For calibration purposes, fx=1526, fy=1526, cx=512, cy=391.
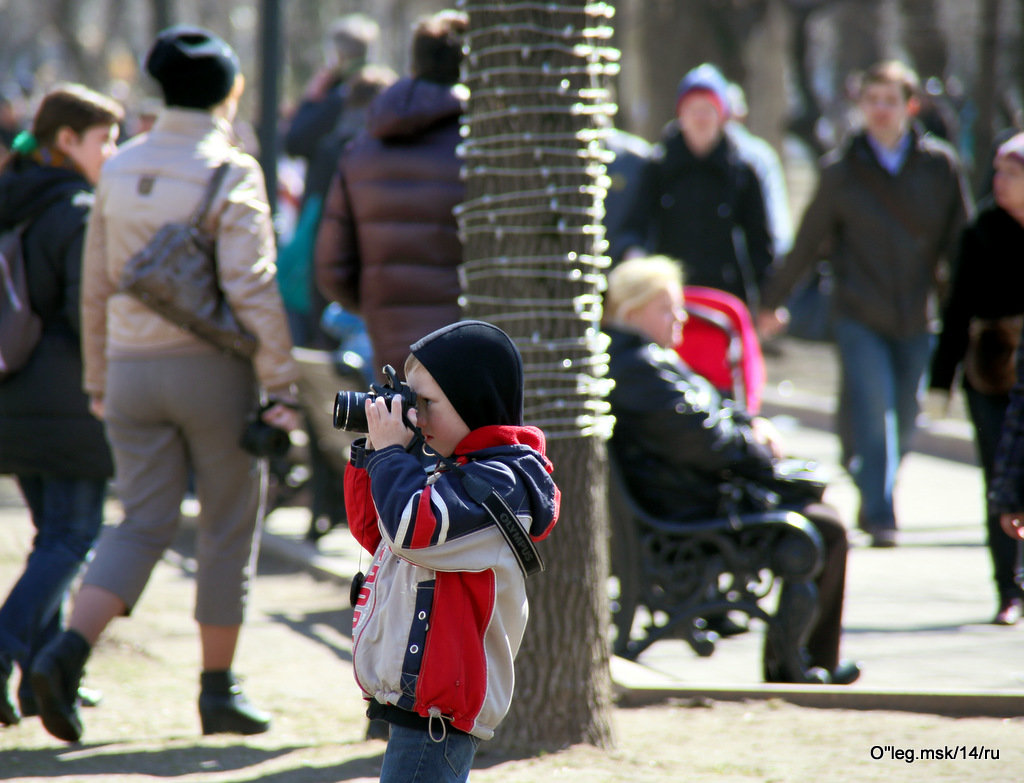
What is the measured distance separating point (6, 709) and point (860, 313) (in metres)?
4.73

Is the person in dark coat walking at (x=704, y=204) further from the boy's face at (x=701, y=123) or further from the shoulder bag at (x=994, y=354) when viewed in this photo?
the shoulder bag at (x=994, y=354)

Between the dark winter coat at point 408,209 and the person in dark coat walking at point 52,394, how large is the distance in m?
0.95

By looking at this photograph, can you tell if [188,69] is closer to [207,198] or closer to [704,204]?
[207,198]

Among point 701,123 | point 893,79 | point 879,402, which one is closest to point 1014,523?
point 879,402

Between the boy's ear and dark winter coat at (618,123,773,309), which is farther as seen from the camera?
dark winter coat at (618,123,773,309)

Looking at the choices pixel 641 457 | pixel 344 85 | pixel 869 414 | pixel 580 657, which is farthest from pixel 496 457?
pixel 344 85

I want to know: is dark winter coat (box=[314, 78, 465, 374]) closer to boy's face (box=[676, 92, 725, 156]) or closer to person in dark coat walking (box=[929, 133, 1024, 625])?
person in dark coat walking (box=[929, 133, 1024, 625])

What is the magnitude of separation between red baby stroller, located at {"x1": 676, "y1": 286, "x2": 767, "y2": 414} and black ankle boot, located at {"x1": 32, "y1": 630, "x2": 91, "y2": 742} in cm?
293

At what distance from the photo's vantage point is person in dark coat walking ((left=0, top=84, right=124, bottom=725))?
496 cm

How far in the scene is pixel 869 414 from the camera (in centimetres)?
766

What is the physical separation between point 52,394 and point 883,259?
4.41 m

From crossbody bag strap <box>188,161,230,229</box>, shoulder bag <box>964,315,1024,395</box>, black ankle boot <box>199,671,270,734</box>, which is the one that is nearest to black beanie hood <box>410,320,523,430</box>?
crossbody bag strap <box>188,161,230,229</box>

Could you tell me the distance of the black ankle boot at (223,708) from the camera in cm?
465

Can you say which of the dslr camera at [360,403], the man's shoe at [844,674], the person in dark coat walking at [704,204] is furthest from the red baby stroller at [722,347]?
the dslr camera at [360,403]
